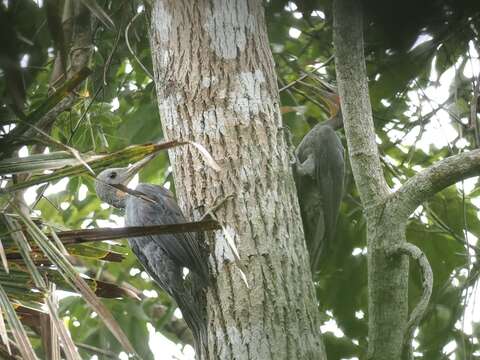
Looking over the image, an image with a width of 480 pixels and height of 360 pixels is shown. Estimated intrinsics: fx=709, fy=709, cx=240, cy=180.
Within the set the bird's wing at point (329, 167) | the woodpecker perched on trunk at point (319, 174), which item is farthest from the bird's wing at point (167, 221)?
the bird's wing at point (329, 167)

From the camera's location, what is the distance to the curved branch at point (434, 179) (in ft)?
9.66

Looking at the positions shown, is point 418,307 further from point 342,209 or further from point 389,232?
point 342,209

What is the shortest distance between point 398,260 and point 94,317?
3.05m

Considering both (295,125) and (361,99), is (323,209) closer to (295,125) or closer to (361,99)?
(295,125)

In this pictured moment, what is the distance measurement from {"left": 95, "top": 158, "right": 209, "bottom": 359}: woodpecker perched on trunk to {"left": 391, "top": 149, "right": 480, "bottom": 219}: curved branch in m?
0.91

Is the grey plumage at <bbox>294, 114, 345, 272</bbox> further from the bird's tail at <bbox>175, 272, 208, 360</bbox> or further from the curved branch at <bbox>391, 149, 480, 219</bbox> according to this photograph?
the curved branch at <bbox>391, 149, 480, 219</bbox>

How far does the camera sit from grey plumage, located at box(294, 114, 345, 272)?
5.07m

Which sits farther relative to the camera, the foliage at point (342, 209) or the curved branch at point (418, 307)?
the foliage at point (342, 209)

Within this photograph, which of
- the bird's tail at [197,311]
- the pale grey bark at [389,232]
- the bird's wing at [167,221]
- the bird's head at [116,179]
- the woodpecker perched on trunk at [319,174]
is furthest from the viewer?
the woodpecker perched on trunk at [319,174]

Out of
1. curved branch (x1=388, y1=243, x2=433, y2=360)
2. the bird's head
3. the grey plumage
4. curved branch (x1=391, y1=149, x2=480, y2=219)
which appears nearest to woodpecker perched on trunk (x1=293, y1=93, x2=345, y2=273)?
the grey plumage

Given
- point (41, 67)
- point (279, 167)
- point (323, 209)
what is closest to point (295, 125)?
point (323, 209)

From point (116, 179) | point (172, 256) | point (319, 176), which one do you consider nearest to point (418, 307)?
point (172, 256)

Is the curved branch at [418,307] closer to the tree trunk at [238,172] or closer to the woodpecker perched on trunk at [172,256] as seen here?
the tree trunk at [238,172]

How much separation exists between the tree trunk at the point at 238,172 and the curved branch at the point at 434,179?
1.51ft
